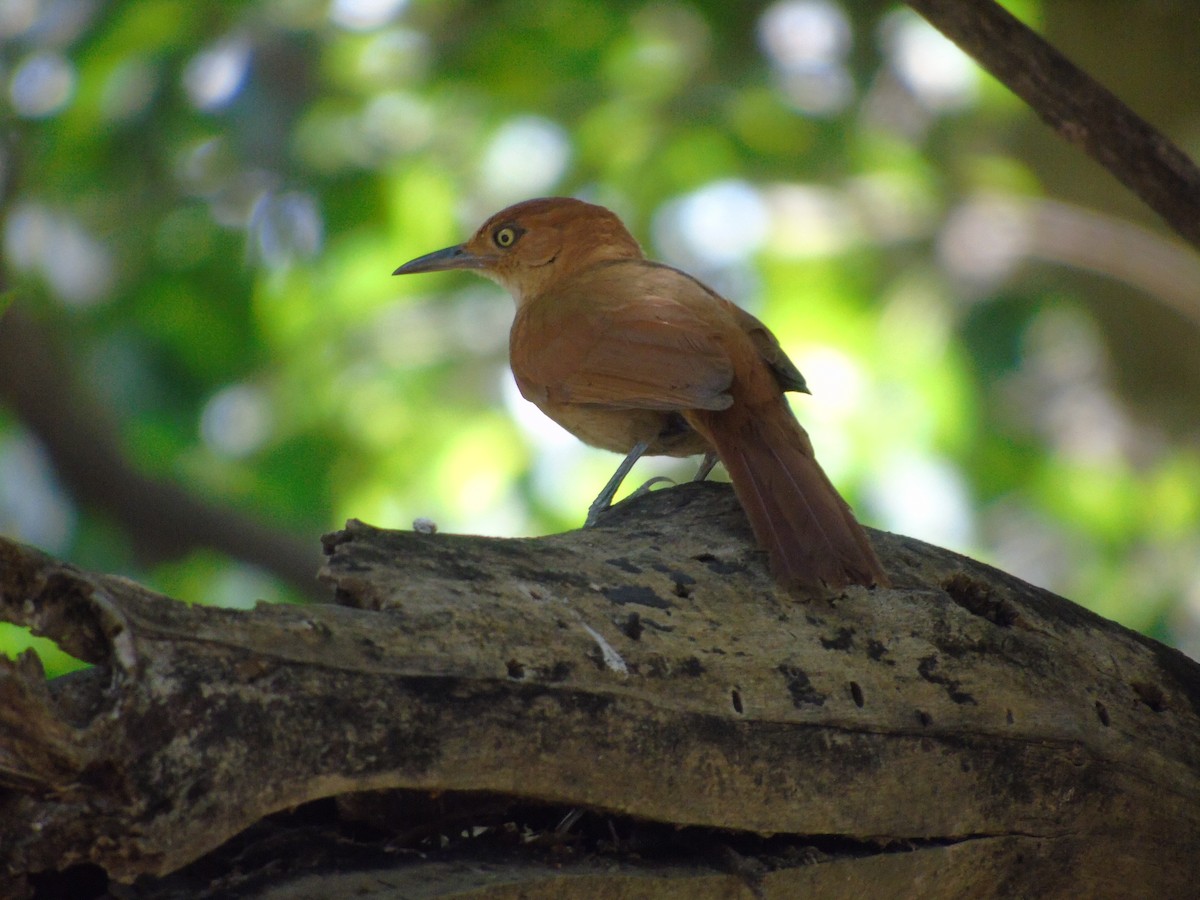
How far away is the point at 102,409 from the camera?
7.17 m

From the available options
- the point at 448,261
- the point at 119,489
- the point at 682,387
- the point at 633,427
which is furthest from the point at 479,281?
the point at 682,387

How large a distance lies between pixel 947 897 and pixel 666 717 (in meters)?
0.72

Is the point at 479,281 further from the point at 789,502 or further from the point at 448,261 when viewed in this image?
the point at 789,502

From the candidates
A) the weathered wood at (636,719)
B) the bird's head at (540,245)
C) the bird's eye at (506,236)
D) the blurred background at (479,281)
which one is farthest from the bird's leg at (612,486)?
the blurred background at (479,281)

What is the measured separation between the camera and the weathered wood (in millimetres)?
1986

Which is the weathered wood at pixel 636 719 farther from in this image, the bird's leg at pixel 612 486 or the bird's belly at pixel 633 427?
the bird's belly at pixel 633 427

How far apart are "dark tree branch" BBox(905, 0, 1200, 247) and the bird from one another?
0.95 meters

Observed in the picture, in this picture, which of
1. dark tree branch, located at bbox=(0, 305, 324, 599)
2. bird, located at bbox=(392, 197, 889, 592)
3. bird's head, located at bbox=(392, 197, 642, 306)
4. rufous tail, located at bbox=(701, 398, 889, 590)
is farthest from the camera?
dark tree branch, located at bbox=(0, 305, 324, 599)

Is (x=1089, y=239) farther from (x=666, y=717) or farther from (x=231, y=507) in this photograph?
(x=666, y=717)

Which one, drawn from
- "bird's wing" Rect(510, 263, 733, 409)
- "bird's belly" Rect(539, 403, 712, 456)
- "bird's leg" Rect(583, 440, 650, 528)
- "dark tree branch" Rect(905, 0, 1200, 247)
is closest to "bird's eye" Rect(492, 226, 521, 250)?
"bird's wing" Rect(510, 263, 733, 409)

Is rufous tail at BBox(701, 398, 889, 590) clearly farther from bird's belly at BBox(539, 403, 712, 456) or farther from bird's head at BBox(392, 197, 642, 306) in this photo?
bird's head at BBox(392, 197, 642, 306)

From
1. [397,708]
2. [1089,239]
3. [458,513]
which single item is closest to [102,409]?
[458,513]

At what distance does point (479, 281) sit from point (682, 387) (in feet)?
15.1

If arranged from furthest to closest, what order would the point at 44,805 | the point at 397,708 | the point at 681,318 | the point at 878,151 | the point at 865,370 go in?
the point at 878,151, the point at 865,370, the point at 681,318, the point at 397,708, the point at 44,805
